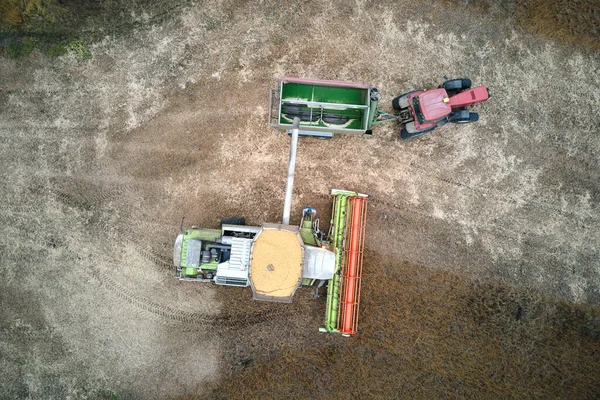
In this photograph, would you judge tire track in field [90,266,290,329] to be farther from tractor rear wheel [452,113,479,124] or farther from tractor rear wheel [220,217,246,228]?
tractor rear wheel [452,113,479,124]

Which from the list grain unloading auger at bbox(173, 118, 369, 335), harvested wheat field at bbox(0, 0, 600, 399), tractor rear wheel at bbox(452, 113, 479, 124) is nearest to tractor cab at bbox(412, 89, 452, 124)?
tractor rear wheel at bbox(452, 113, 479, 124)

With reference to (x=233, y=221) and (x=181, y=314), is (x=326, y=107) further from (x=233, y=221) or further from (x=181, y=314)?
(x=181, y=314)

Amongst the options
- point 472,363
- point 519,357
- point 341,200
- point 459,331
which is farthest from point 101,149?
point 519,357

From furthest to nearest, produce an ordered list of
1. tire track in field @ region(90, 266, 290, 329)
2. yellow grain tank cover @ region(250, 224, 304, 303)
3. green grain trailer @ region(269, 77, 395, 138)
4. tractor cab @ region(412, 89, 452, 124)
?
tire track in field @ region(90, 266, 290, 329), green grain trailer @ region(269, 77, 395, 138), tractor cab @ region(412, 89, 452, 124), yellow grain tank cover @ region(250, 224, 304, 303)

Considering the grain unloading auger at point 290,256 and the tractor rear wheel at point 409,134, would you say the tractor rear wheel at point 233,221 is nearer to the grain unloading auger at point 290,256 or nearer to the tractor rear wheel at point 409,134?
the grain unloading auger at point 290,256

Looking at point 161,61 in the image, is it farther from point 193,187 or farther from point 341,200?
point 341,200

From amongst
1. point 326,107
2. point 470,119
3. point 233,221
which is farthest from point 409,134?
point 233,221
